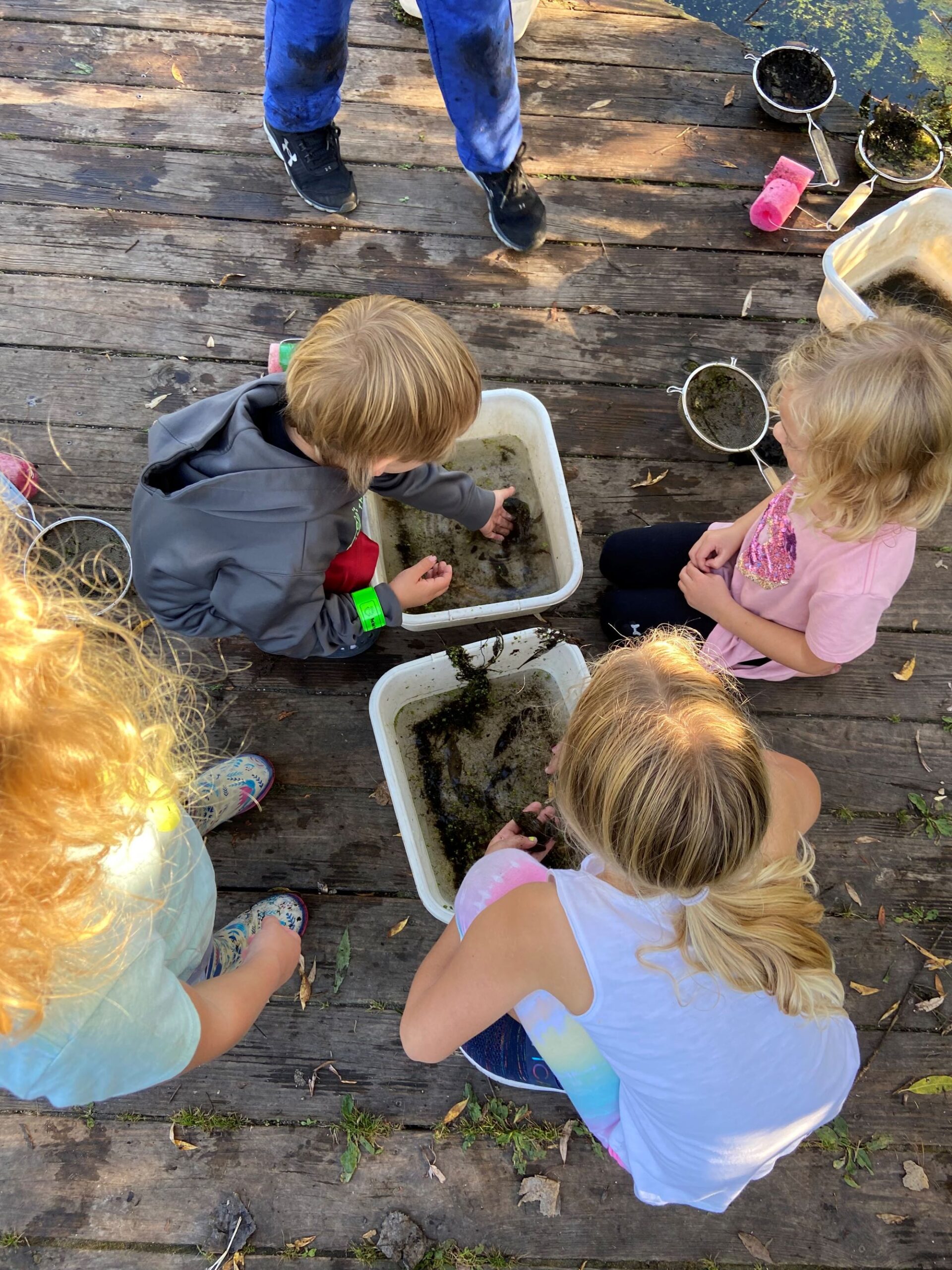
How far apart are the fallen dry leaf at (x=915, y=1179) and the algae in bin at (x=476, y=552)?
1.96m

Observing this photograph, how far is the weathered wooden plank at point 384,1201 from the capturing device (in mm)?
1988

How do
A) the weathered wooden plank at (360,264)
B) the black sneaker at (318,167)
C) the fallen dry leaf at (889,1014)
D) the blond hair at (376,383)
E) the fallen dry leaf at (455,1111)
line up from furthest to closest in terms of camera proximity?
the weathered wooden plank at (360,264), the black sneaker at (318,167), the fallen dry leaf at (889,1014), the fallen dry leaf at (455,1111), the blond hair at (376,383)

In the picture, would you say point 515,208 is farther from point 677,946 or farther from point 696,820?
point 677,946

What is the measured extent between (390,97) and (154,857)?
9.67ft

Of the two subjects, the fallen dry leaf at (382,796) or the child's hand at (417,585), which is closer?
the child's hand at (417,585)

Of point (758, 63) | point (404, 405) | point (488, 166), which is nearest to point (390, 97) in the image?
point (488, 166)

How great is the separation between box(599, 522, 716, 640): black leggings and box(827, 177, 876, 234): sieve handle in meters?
1.43

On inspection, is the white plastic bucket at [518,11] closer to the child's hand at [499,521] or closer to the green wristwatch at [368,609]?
the child's hand at [499,521]

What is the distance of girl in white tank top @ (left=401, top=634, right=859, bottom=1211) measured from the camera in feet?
4.05

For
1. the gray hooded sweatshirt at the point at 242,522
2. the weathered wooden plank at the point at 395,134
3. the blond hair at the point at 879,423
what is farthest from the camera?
the weathered wooden plank at the point at 395,134

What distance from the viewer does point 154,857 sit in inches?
55.4

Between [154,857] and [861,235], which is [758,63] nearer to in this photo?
[861,235]

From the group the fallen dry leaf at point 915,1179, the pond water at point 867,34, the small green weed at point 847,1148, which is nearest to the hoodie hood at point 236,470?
the small green weed at point 847,1148

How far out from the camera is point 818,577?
184 centimetres
